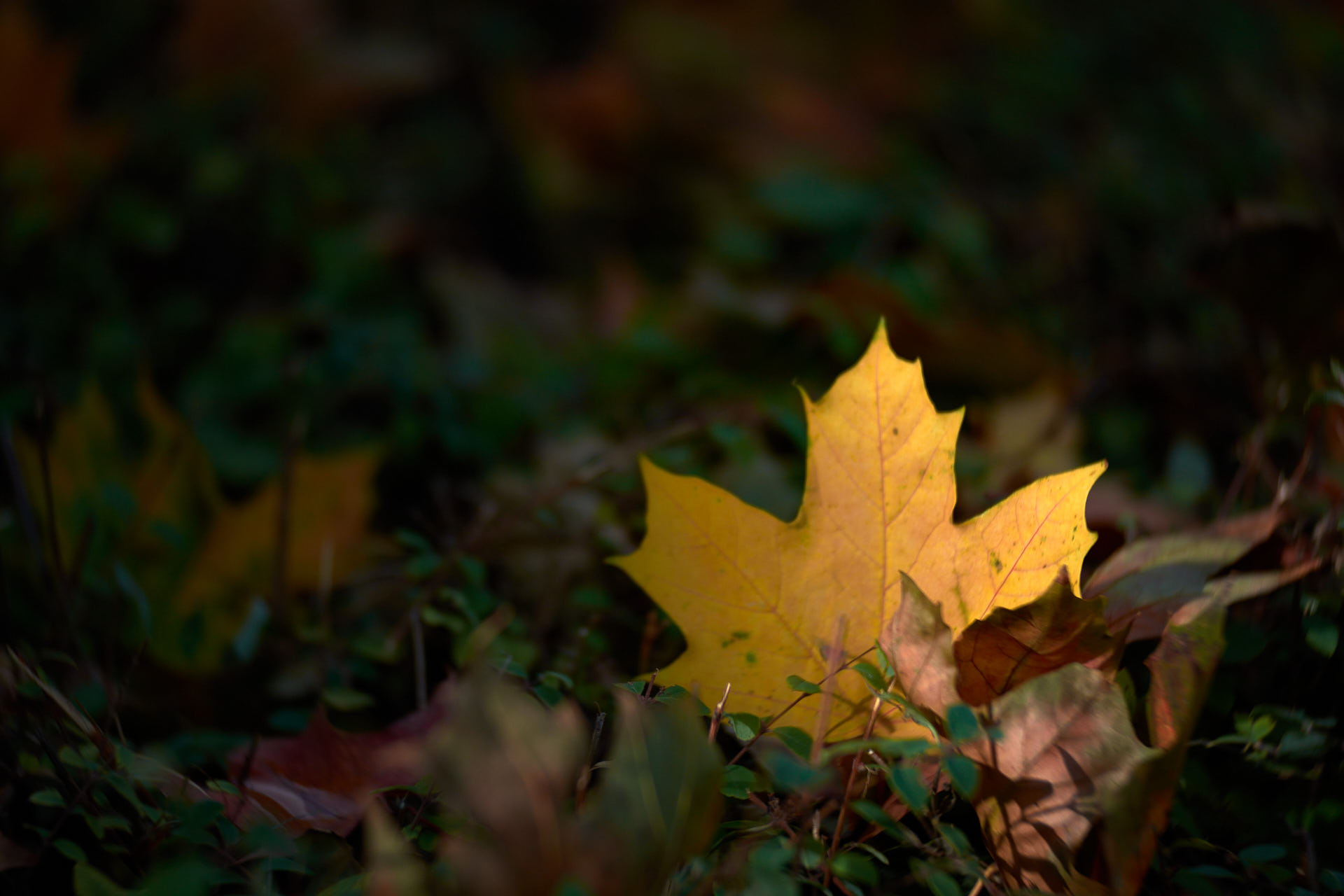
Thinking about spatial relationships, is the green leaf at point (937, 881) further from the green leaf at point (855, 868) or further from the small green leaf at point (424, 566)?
the small green leaf at point (424, 566)

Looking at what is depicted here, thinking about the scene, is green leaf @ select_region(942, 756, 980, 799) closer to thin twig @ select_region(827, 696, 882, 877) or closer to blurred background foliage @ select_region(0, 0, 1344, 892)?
thin twig @ select_region(827, 696, 882, 877)

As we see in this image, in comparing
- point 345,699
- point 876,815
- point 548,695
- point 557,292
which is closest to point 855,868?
point 876,815

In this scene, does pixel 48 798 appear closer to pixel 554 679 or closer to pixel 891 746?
pixel 554 679

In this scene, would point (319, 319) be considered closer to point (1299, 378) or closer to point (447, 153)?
point (447, 153)

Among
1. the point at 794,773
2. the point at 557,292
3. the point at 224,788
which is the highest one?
the point at 794,773

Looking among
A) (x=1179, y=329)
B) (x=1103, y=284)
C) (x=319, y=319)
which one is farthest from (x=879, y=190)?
(x=319, y=319)
